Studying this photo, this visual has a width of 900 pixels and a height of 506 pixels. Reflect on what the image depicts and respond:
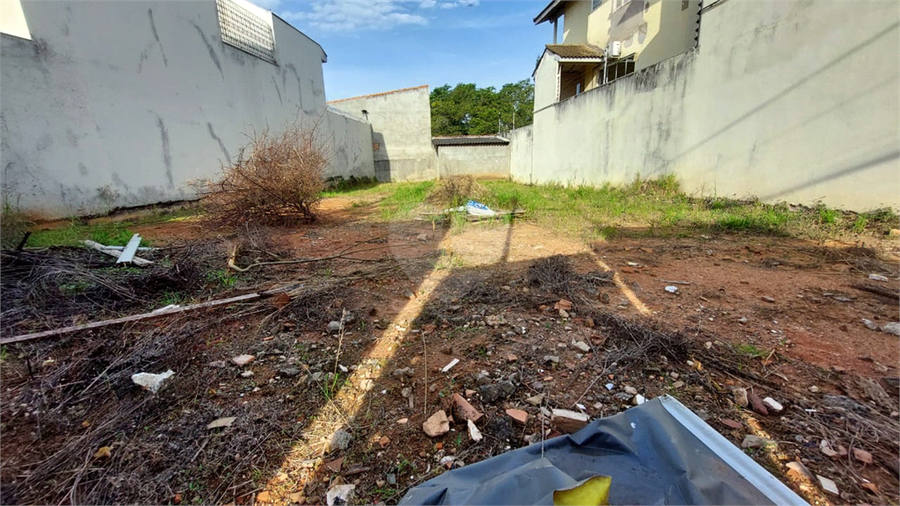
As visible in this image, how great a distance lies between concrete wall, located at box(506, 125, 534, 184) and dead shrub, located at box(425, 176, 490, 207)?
21.1 feet

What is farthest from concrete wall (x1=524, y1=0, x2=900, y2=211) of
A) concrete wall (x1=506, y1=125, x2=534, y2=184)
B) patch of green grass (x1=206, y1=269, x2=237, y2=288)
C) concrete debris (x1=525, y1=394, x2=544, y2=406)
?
patch of green grass (x1=206, y1=269, x2=237, y2=288)

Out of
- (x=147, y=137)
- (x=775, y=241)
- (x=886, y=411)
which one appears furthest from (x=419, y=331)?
(x=147, y=137)

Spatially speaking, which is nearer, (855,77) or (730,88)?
(855,77)

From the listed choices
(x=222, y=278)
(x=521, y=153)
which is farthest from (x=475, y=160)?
(x=222, y=278)

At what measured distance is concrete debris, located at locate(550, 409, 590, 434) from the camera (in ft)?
4.27

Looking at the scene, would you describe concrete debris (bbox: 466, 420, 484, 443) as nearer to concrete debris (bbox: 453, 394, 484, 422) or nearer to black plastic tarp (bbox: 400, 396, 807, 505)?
concrete debris (bbox: 453, 394, 484, 422)

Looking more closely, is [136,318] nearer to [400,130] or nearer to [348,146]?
[348,146]

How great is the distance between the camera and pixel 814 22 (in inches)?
170

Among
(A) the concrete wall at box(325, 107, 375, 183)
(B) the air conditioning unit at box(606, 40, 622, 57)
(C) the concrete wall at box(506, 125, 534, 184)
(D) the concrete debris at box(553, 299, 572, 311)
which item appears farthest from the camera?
(C) the concrete wall at box(506, 125, 534, 184)

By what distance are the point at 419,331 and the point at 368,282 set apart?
1.00 m

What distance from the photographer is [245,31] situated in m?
8.13

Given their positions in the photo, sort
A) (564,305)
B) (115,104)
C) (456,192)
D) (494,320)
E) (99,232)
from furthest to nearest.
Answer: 1. (456,192)
2. (115,104)
3. (99,232)
4. (564,305)
5. (494,320)

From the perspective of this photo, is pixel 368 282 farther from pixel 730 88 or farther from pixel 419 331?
pixel 730 88

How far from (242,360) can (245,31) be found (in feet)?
30.4
